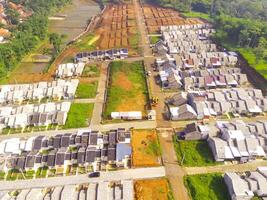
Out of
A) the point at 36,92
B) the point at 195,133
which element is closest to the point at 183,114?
the point at 195,133

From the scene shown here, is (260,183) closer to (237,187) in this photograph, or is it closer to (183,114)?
(237,187)

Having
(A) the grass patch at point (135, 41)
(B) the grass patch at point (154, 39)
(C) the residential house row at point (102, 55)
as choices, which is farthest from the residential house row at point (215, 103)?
(B) the grass patch at point (154, 39)

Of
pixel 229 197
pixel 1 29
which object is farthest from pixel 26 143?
pixel 1 29

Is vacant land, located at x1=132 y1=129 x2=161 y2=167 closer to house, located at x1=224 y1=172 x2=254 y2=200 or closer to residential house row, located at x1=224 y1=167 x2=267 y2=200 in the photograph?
house, located at x1=224 y1=172 x2=254 y2=200

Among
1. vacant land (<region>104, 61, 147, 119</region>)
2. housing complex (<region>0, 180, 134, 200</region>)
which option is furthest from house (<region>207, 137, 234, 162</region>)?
vacant land (<region>104, 61, 147, 119</region>)

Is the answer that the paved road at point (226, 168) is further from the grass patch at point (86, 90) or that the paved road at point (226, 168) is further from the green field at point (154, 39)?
the green field at point (154, 39)

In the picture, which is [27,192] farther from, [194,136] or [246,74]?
[246,74]
